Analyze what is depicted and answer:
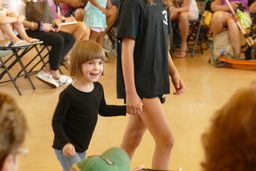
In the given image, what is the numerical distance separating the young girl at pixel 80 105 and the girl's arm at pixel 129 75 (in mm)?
46

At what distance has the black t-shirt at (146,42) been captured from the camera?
69.6 inches

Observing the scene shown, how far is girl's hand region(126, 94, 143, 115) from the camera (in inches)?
70.1

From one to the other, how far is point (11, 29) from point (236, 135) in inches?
148

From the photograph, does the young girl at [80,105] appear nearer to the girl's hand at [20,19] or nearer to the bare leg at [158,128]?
the bare leg at [158,128]

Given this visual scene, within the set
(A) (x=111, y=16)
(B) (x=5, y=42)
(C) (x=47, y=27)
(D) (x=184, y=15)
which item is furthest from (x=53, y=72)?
(D) (x=184, y=15)

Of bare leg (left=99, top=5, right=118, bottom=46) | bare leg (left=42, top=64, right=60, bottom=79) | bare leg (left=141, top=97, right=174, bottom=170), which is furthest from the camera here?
bare leg (left=99, top=5, right=118, bottom=46)

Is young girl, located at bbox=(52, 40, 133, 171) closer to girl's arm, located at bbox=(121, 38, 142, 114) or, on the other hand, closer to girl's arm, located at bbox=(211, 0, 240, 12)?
girl's arm, located at bbox=(121, 38, 142, 114)

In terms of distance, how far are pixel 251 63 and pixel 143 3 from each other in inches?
145

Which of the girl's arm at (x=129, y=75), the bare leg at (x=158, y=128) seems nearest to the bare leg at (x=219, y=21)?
the bare leg at (x=158, y=128)

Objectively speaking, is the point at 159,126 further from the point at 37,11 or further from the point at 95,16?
the point at 95,16

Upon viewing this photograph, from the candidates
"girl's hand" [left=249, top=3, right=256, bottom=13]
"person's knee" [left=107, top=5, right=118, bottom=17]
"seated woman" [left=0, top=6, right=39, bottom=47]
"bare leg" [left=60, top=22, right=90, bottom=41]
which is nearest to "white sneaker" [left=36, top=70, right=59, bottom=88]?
"seated woman" [left=0, top=6, right=39, bottom=47]

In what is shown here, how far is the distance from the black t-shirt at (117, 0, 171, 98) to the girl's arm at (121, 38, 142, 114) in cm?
4

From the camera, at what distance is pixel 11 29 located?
4.08m

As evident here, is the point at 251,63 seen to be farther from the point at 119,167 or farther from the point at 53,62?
the point at 119,167
